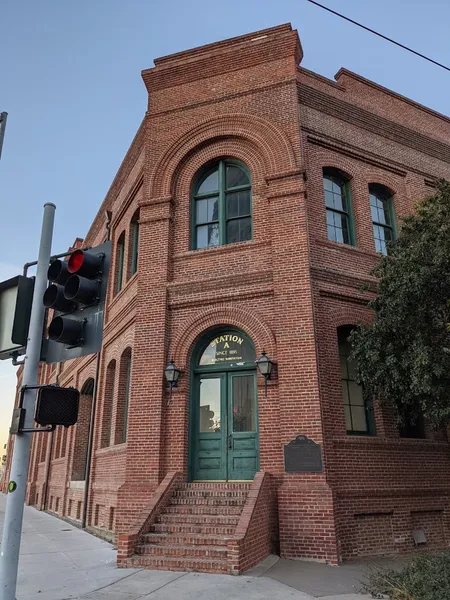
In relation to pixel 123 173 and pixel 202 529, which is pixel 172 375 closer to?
pixel 202 529

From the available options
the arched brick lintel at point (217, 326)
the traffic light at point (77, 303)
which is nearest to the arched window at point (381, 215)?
the arched brick lintel at point (217, 326)

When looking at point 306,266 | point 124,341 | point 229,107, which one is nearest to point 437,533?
point 306,266

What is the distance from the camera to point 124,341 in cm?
1319

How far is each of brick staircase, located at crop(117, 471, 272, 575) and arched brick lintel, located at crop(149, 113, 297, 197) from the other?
6.89 meters

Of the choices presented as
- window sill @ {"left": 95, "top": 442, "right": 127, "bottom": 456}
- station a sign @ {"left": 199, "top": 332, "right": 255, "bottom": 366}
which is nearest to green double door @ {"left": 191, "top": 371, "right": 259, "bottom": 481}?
station a sign @ {"left": 199, "top": 332, "right": 255, "bottom": 366}

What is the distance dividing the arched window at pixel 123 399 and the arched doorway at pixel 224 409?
9.21 feet

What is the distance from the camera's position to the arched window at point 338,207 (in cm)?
1225

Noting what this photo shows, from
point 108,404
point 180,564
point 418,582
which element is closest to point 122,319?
point 108,404

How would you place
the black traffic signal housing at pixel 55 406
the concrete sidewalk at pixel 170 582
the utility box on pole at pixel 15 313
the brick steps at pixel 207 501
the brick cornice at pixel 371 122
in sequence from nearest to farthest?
the black traffic signal housing at pixel 55 406 < the utility box on pole at pixel 15 313 < the concrete sidewalk at pixel 170 582 < the brick steps at pixel 207 501 < the brick cornice at pixel 371 122

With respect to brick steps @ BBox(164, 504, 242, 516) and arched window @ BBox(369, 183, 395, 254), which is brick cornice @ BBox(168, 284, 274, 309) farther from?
brick steps @ BBox(164, 504, 242, 516)

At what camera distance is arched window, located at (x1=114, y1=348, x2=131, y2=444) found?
12745mm

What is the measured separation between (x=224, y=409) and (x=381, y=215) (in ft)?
22.6

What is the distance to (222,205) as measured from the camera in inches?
478

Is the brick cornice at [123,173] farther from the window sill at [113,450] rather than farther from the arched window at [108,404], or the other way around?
the window sill at [113,450]
